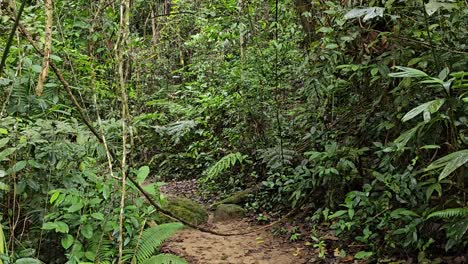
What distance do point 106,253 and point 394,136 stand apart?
2.92 m

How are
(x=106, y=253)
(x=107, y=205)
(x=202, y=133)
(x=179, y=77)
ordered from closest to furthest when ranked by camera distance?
1. (x=106, y=253)
2. (x=107, y=205)
3. (x=202, y=133)
4. (x=179, y=77)

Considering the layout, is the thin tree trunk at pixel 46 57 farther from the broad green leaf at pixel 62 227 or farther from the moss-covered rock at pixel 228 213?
the moss-covered rock at pixel 228 213

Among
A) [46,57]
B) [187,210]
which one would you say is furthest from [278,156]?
[46,57]

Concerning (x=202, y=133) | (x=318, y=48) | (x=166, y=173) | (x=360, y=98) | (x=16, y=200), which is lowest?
(x=166, y=173)

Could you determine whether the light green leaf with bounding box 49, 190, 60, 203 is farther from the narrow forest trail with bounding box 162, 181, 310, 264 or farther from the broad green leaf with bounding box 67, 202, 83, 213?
the narrow forest trail with bounding box 162, 181, 310, 264

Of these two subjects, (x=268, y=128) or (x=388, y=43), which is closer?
(x=388, y=43)

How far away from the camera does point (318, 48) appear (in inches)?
179

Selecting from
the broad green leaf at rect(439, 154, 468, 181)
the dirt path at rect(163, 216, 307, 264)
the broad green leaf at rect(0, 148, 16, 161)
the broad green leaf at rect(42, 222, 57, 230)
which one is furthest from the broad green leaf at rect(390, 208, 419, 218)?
the broad green leaf at rect(0, 148, 16, 161)

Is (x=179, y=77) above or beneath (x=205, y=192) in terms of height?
above

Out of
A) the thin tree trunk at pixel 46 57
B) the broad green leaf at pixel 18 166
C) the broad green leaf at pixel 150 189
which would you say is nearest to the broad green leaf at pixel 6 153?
the broad green leaf at pixel 18 166

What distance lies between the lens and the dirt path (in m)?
4.21

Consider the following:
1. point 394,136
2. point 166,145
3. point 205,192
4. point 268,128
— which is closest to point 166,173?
point 166,145

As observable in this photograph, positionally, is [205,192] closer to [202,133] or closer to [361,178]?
[202,133]

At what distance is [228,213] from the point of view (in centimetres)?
552
